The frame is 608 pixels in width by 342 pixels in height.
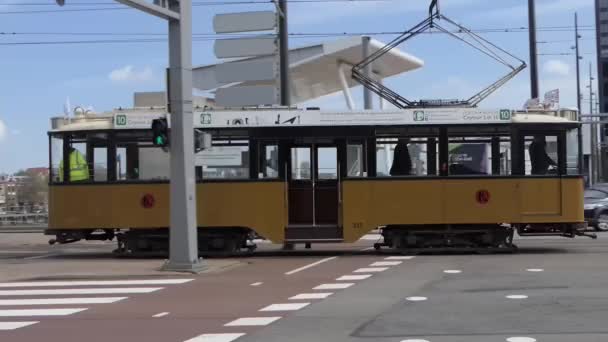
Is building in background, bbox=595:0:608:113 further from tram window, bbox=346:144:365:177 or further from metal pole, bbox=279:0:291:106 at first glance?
tram window, bbox=346:144:365:177

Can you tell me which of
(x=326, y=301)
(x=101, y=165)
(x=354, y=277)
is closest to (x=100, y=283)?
(x=354, y=277)

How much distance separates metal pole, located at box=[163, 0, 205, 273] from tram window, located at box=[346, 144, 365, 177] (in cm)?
423

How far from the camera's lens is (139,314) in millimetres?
10438

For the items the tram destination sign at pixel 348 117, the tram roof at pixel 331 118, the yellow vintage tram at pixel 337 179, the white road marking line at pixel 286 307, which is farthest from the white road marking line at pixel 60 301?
the tram destination sign at pixel 348 117

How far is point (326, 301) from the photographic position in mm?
11195

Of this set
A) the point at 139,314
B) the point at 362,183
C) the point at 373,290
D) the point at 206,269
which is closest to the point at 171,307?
the point at 139,314

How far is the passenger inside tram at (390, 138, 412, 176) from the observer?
1833cm

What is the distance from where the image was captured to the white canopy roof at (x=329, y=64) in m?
42.5

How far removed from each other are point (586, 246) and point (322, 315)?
12363mm

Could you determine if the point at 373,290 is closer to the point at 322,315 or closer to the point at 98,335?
the point at 322,315

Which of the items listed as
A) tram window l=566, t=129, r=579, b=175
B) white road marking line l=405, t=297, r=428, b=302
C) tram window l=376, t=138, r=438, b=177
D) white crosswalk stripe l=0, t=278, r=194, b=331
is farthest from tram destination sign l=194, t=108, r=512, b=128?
white road marking line l=405, t=297, r=428, b=302

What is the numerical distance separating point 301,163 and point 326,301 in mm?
7615

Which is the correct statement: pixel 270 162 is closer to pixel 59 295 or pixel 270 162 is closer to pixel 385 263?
pixel 385 263

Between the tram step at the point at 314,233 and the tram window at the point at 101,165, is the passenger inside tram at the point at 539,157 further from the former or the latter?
the tram window at the point at 101,165
